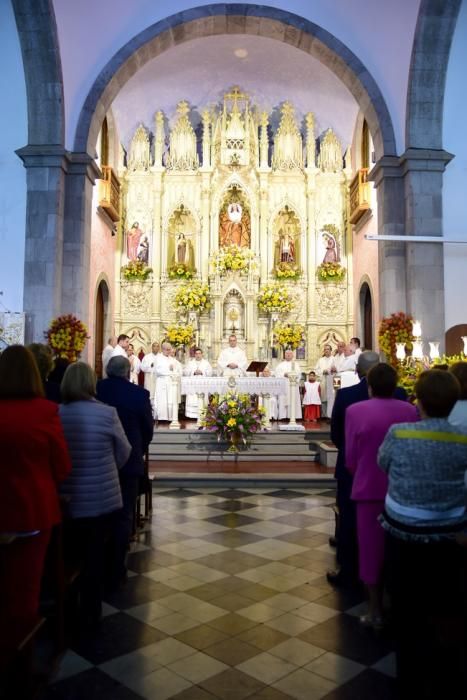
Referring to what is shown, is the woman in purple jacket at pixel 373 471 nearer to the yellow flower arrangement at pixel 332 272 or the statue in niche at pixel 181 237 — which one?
the yellow flower arrangement at pixel 332 272

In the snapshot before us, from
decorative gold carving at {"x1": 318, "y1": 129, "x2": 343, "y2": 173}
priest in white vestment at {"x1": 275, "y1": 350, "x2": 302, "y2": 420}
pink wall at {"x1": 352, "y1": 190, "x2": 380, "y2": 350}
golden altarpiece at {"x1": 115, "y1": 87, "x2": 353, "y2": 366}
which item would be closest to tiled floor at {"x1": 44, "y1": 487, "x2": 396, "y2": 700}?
priest in white vestment at {"x1": 275, "y1": 350, "x2": 302, "y2": 420}

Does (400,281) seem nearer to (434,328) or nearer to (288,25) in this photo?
(434,328)

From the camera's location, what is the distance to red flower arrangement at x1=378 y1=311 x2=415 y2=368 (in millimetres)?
10211

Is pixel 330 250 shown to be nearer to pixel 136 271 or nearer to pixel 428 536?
pixel 136 271

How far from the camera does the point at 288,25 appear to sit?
11.6 m

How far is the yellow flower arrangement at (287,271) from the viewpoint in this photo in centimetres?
1586

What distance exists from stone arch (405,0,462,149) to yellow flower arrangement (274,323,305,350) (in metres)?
5.68

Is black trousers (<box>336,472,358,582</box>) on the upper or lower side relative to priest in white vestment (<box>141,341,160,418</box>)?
lower

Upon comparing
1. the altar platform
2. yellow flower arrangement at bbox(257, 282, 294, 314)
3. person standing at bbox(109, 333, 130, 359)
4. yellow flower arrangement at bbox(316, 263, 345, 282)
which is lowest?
the altar platform

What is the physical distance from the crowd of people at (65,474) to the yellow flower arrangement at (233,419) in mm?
4453

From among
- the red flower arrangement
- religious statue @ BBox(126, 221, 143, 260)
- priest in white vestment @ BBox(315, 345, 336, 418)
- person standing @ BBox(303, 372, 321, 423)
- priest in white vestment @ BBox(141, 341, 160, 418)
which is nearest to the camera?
the red flower arrangement

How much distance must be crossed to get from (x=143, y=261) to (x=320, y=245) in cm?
482

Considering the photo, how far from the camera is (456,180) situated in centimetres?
1099

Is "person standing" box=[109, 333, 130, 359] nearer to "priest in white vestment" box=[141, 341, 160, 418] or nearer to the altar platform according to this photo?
"priest in white vestment" box=[141, 341, 160, 418]
